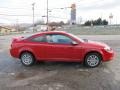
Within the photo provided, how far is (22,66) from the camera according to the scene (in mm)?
10656

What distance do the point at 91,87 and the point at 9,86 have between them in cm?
232

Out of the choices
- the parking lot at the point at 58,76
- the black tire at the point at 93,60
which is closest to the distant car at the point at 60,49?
the black tire at the point at 93,60

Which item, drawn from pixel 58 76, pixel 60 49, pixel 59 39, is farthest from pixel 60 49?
pixel 58 76

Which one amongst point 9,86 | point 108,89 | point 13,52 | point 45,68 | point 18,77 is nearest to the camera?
point 108,89

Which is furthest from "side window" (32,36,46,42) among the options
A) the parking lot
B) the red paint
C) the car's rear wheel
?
the parking lot

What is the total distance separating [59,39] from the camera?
1045 centimetres

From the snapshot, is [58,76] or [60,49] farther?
[60,49]

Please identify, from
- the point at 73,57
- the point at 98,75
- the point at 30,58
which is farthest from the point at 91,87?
the point at 30,58

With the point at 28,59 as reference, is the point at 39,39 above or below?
above

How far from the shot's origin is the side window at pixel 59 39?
10320 millimetres

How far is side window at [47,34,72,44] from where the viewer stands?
1032 centimetres

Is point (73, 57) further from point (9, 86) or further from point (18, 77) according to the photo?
point (9, 86)

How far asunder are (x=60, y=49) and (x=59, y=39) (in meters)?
0.43

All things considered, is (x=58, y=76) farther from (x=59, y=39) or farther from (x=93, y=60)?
(x=59, y=39)
